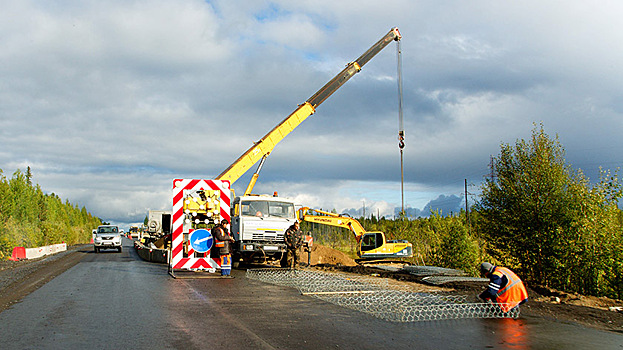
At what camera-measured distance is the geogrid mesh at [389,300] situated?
9.15m

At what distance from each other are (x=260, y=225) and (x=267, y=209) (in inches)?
36.5

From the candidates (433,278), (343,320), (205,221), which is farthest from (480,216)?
(343,320)

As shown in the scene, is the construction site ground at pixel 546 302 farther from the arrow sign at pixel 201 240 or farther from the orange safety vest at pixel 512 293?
the arrow sign at pixel 201 240

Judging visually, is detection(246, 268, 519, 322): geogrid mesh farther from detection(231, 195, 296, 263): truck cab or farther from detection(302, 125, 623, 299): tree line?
detection(302, 125, 623, 299): tree line

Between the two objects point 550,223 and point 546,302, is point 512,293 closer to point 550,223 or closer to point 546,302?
point 546,302

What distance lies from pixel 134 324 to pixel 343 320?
346 centimetres

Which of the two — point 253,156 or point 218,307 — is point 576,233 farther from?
point 218,307

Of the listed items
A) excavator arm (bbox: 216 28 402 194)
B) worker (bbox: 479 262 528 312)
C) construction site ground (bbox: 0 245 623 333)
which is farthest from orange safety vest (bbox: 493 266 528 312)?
excavator arm (bbox: 216 28 402 194)

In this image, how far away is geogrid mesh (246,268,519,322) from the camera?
9148 mm

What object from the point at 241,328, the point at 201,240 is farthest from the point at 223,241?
the point at 241,328

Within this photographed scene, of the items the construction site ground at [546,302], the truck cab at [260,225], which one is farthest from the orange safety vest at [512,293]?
the truck cab at [260,225]

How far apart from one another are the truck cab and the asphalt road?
9032 mm

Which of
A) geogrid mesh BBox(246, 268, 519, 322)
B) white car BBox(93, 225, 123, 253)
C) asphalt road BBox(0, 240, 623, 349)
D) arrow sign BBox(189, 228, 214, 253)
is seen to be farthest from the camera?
white car BBox(93, 225, 123, 253)

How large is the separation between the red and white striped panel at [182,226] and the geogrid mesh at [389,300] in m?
2.39
